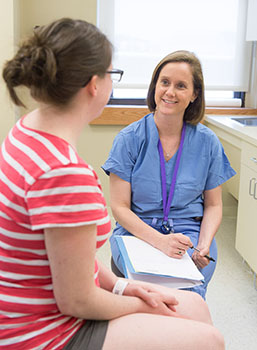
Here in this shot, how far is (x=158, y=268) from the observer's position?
150cm

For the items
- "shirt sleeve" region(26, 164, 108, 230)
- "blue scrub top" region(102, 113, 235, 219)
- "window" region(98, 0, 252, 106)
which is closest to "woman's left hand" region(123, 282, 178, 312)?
"shirt sleeve" region(26, 164, 108, 230)

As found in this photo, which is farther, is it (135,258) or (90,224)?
(135,258)

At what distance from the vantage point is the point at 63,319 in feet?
3.36

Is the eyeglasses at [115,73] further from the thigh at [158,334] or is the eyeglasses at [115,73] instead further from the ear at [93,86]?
the thigh at [158,334]

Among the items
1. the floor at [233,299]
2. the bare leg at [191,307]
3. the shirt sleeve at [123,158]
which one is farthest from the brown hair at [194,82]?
the floor at [233,299]

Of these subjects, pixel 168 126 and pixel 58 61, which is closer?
pixel 58 61

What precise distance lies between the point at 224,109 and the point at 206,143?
172 cm

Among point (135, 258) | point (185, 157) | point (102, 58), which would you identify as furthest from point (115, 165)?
point (102, 58)

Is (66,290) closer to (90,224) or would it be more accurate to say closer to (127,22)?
(90,224)

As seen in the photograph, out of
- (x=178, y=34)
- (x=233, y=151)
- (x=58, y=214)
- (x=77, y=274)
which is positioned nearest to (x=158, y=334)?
(x=77, y=274)

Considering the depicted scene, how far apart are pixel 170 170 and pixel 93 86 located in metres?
0.88

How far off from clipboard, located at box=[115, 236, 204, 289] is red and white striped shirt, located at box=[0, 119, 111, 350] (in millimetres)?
469

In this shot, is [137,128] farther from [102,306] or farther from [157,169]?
[102,306]

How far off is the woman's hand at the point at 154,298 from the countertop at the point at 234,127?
4.41ft
